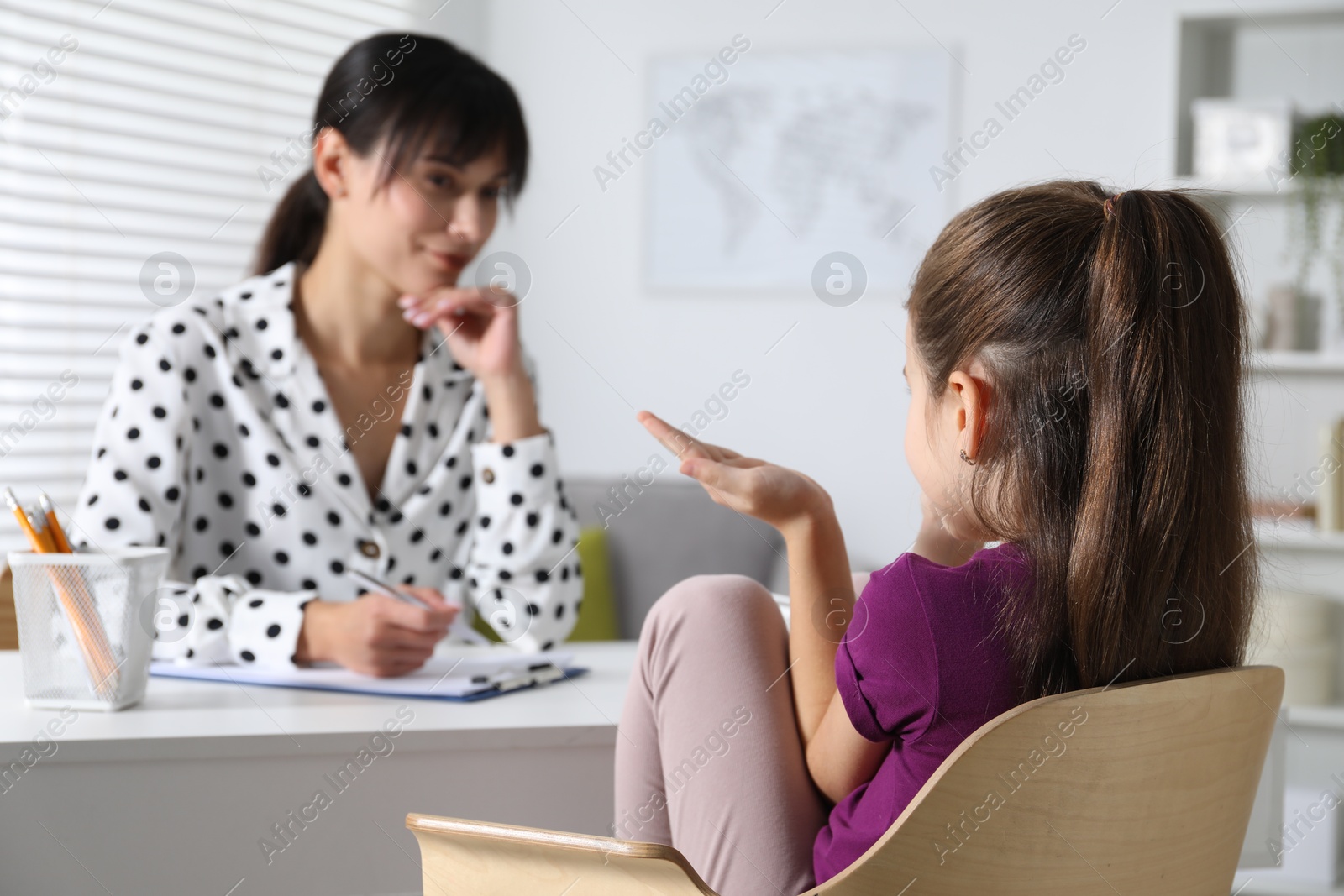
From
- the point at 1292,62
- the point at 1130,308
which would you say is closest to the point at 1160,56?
the point at 1292,62

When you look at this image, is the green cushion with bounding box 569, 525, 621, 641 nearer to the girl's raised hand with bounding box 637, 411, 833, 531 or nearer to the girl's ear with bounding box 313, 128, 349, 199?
the girl's ear with bounding box 313, 128, 349, 199

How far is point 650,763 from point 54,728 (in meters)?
0.41

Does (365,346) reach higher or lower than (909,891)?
higher

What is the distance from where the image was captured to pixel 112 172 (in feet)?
7.30

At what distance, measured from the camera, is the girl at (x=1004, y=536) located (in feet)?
2.26

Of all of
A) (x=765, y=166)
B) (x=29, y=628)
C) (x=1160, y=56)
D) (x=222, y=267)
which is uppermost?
(x=1160, y=56)

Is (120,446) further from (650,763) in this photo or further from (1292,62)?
(1292,62)

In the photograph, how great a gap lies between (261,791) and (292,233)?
981 millimetres

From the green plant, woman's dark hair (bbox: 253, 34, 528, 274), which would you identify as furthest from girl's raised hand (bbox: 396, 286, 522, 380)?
the green plant

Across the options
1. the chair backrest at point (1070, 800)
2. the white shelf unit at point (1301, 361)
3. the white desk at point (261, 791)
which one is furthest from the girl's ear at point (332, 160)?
the white shelf unit at point (1301, 361)

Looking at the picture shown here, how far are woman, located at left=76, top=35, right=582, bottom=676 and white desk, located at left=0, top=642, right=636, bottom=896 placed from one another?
43 centimetres

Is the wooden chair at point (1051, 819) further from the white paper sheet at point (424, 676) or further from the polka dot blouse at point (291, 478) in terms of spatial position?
the polka dot blouse at point (291, 478)

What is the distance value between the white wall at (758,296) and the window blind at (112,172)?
2.22 ft

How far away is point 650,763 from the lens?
841 mm
